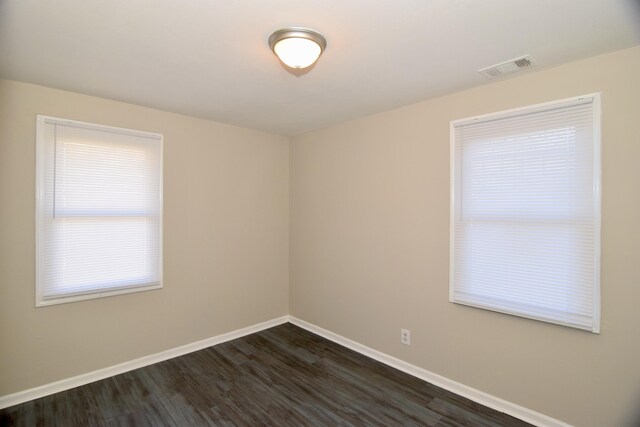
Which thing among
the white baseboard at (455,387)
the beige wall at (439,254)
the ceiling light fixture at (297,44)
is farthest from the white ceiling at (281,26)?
the white baseboard at (455,387)

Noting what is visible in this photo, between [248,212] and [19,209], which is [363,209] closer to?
[248,212]

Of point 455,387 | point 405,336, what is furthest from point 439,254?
point 455,387

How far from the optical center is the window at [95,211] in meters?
2.51

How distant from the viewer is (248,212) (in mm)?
3828

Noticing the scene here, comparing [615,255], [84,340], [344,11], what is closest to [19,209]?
[84,340]

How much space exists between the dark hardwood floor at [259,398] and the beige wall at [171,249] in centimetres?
30

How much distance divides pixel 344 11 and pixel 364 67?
63cm

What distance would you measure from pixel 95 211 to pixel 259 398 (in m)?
2.17

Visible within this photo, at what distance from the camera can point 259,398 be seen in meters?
2.52

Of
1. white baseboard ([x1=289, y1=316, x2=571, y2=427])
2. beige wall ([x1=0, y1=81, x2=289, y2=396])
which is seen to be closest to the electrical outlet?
white baseboard ([x1=289, y1=316, x2=571, y2=427])

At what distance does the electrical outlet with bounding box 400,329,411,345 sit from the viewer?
289cm

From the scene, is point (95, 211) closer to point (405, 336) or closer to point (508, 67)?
point (405, 336)

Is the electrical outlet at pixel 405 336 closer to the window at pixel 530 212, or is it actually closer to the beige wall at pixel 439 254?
the beige wall at pixel 439 254

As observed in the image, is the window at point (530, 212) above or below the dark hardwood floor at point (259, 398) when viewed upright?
above
